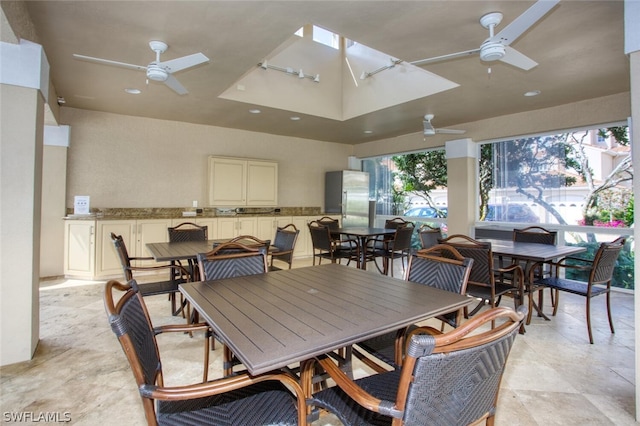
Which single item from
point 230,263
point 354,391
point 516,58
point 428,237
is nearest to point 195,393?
point 354,391

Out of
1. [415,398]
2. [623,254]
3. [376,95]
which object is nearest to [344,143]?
[376,95]

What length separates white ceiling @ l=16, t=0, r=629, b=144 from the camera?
2.43 metres

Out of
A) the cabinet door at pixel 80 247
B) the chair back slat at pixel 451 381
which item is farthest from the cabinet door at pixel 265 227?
the chair back slat at pixel 451 381

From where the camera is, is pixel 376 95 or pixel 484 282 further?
pixel 376 95

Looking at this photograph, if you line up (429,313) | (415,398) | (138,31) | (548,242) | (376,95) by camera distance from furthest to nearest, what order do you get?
1. (376,95)
2. (548,242)
3. (138,31)
4. (429,313)
5. (415,398)

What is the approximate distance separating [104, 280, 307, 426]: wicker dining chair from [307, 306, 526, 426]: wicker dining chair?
28cm

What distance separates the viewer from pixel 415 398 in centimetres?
90

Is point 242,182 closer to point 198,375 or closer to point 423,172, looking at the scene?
point 423,172

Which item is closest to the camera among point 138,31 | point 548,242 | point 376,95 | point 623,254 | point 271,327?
point 271,327

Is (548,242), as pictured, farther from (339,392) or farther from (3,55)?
(3,55)

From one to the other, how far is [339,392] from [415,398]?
0.51 metres

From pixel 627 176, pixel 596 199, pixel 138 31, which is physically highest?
pixel 138 31

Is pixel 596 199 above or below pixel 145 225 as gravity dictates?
above

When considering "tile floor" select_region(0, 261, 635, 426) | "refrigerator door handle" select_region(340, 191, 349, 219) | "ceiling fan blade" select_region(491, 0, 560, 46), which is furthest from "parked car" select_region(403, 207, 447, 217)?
"ceiling fan blade" select_region(491, 0, 560, 46)
